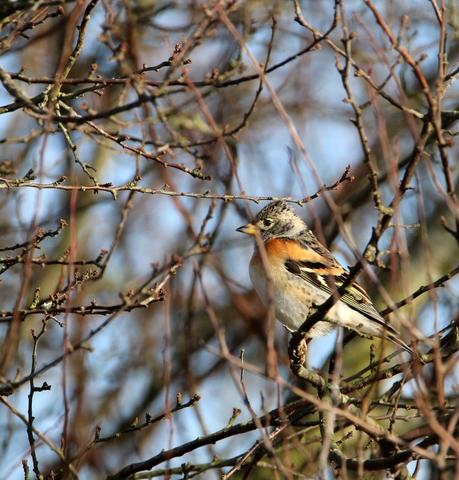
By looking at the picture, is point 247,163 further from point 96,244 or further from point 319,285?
point 319,285

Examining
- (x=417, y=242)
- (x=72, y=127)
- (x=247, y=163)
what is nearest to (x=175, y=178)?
(x=247, y=163)

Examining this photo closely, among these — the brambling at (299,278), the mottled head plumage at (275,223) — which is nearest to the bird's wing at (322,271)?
the brambling at (299,278)

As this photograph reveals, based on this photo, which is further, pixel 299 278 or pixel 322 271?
pixel 322 271

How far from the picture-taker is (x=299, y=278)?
6.41m

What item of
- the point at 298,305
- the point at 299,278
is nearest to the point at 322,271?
the point at 299,278

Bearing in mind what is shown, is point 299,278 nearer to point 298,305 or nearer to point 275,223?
point 298,305

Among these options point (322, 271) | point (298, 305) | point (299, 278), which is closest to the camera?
point (298, 305)

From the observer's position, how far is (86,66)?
9.05 metres

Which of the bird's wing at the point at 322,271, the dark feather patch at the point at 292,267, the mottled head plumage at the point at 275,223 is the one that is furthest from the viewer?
the mottled head plumage at the point at 275,223

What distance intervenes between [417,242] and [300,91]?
3.66 meters

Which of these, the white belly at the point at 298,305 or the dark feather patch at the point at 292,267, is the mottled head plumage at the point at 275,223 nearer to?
the dark feather patch at the point at 292,267

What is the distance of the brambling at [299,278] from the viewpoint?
239 inches

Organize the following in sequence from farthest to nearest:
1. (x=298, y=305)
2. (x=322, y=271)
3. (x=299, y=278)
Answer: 1. (x=322, y=271)
2. (x=299, y=278)
3. (x=298, y=305)

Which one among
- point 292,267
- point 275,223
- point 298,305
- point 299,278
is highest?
point 275,223
